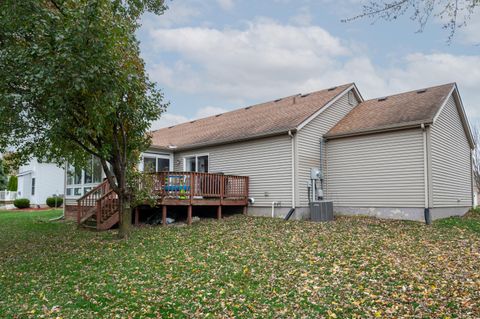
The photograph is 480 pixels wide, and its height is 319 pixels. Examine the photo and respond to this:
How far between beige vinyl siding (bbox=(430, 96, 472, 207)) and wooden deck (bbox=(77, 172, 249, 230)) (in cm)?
638

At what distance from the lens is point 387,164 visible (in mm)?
12398

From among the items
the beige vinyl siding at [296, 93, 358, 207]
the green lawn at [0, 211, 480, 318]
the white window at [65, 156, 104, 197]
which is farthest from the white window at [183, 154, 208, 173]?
the green lawn at [0, 211, 480, 318]

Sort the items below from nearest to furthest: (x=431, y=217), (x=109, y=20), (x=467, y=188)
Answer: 1. (x=109, y=20)
2. (x=431, y=217)
3. (x=467, y=188)

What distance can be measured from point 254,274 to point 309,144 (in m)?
7.76

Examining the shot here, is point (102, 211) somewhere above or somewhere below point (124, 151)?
below

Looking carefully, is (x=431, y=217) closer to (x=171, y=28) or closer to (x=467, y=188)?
(x=467, y=188)

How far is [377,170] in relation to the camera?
12641 mm

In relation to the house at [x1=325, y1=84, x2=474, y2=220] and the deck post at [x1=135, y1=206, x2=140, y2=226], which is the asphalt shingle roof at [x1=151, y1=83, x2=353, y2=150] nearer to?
the house at [x1=325, y1=84, x2=474, y2=220]

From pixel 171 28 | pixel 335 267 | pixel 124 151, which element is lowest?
pixel 335 267

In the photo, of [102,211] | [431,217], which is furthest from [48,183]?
[431,217]

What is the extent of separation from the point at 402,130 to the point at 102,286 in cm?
992

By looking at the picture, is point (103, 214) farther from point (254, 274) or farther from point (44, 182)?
point (44, 182)

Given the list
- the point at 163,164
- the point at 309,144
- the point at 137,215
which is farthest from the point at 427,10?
the point at 163,164

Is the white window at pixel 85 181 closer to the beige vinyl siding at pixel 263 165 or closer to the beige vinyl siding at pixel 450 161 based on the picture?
the beige vinyl siding at pixel 263 165
